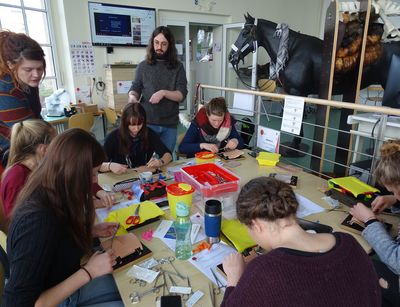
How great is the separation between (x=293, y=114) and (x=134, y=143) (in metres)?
1.10

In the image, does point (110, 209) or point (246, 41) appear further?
point (246, 41)

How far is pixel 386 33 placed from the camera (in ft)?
8.67

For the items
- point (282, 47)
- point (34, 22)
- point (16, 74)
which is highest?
point (34, 22)

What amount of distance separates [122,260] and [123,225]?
0.70 feet

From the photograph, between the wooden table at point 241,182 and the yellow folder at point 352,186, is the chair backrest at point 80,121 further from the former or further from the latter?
the yellow folder at point 352,186

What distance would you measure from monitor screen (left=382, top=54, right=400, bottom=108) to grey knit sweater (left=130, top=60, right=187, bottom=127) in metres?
2.09

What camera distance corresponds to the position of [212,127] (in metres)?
2.25

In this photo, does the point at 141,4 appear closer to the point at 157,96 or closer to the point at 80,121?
the point at 80,121

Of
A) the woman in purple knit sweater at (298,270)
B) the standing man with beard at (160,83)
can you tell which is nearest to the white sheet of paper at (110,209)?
the woman in purple knit sweater at (298,270)

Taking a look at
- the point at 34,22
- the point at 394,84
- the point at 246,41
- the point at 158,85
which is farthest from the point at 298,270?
the point at 34,22

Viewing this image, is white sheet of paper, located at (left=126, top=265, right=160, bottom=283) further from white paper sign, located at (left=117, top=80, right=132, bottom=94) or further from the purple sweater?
white paper sign, located at (left=117, top=80, right=132, bottom=94)

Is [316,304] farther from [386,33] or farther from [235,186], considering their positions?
[386,33]

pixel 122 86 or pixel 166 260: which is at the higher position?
pixel 122 86

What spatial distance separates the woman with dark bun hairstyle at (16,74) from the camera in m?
1.51
